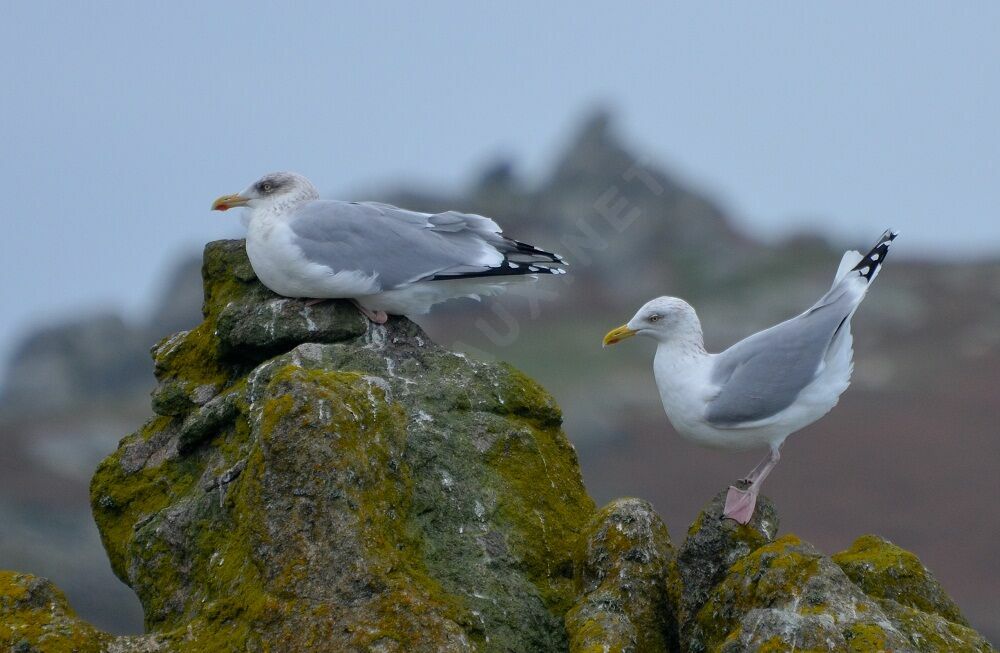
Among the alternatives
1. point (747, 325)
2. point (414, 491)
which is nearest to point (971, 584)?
point (747, 325)

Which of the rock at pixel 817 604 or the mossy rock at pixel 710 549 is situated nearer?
the rock at pixel 817 604

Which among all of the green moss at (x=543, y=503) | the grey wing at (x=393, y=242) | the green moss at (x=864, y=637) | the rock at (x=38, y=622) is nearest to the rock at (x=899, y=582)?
the green moss at (x=864, y=637)

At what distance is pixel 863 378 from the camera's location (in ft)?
122

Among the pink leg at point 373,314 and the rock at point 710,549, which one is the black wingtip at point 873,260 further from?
the pink leg at point 373,314

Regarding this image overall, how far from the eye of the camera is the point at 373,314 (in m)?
9.04

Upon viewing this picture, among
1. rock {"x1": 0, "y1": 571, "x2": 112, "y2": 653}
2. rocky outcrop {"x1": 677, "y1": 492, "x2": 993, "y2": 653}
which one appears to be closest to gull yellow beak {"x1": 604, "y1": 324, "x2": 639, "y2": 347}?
rocky outcrop {"x1": 677, "y1": 492, "x2": 993, "y2": 653}

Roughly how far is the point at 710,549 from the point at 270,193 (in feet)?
13.3

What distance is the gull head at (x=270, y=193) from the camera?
31.5 feet

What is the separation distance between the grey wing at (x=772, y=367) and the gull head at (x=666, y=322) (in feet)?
0.84

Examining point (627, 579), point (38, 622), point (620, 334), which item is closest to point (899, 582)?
point (627, 579)

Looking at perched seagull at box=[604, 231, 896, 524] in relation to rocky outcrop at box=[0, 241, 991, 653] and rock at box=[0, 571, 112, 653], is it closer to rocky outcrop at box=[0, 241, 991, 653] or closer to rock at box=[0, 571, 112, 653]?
rocky outcrop at box=[0, 241, 991, 653]

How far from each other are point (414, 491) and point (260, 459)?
0.98 metres

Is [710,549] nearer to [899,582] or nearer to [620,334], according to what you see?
[899,582]

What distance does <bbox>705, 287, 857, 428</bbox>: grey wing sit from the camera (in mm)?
7770
